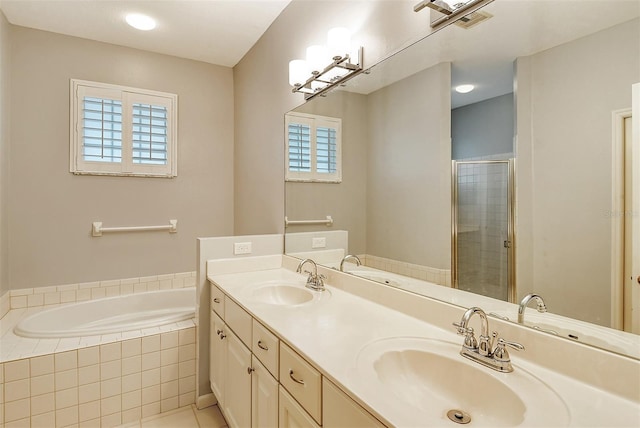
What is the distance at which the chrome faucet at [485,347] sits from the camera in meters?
0.87

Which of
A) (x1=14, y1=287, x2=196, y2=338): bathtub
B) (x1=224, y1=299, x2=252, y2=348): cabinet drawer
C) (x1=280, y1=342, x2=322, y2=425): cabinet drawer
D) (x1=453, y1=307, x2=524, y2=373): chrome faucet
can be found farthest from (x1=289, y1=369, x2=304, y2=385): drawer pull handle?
(x1=14, y1=287, x2=196, y2=338): bathtub

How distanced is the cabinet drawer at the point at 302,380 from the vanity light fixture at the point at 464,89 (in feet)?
3.54

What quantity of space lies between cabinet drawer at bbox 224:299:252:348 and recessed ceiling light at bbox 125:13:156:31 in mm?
2264

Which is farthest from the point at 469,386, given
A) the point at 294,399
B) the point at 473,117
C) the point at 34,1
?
the point at 34,1

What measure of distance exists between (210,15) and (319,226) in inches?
71.5

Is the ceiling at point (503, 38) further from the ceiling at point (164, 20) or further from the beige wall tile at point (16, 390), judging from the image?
the beige wall tile at point (16, 390)

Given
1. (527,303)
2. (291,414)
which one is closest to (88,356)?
(291,414)

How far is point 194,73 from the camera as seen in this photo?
3.25 m

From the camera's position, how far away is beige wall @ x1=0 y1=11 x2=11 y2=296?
2.36m

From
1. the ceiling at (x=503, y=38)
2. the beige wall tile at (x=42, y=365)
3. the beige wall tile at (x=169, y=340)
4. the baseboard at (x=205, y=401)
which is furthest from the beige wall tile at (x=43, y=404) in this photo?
the ceiling at (x=503, y=38)

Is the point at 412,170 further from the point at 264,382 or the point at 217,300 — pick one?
the point at 217,300

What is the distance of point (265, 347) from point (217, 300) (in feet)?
2.48

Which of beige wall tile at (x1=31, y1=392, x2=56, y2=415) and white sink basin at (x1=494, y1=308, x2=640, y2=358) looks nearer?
white sink basin at (x1=494, y1=308, x2=640, y2=358)

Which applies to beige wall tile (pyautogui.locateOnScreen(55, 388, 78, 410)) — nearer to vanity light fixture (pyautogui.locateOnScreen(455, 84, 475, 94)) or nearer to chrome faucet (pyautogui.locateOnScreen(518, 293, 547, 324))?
chrome faucet (pyautogui.locateOnScreen(518, 293, 547, 324))
